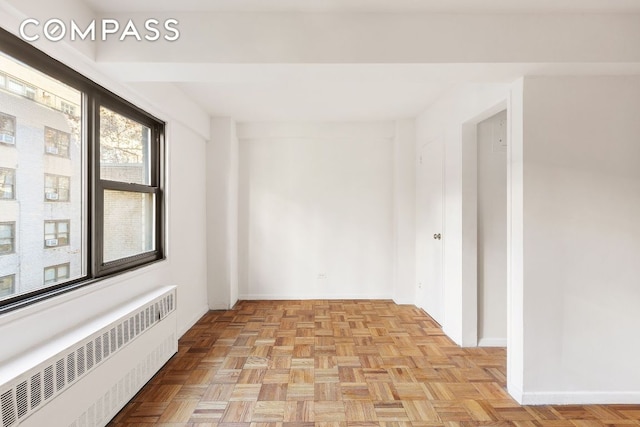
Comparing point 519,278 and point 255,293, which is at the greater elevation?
point 519,278

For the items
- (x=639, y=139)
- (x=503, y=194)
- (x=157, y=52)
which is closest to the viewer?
(x=157, y=52)

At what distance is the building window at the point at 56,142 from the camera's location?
6.76 feet

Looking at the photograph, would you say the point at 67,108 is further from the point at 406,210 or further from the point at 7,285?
the point at 406,210

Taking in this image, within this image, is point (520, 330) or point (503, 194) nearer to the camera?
point (520, 330)

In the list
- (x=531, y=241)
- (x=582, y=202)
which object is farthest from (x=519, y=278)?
(x=582, y=202)

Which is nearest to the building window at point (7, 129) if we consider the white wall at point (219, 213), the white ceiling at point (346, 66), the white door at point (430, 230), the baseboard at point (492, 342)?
the white ceiling at point (346, 66)

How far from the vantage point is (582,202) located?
246cm

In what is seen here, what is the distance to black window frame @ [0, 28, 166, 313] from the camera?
1819 mm

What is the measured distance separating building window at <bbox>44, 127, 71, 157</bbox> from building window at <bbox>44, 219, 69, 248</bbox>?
1.39 ft

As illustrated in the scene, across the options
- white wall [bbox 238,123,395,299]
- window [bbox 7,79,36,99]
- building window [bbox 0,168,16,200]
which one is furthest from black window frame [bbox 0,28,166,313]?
white wall [bbox 238,123,395,299]

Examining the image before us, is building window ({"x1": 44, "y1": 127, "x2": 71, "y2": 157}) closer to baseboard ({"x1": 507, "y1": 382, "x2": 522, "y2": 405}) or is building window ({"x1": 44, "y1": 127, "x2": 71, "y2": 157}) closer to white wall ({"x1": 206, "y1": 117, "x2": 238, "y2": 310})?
white wall ({"x1": 206, "y1": 117, "x2": 238, "y2": 310})

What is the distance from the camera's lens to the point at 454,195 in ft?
11.9

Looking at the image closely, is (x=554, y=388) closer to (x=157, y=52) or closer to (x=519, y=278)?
(x=519, y=278)

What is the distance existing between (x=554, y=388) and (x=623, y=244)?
1124 millimetres
